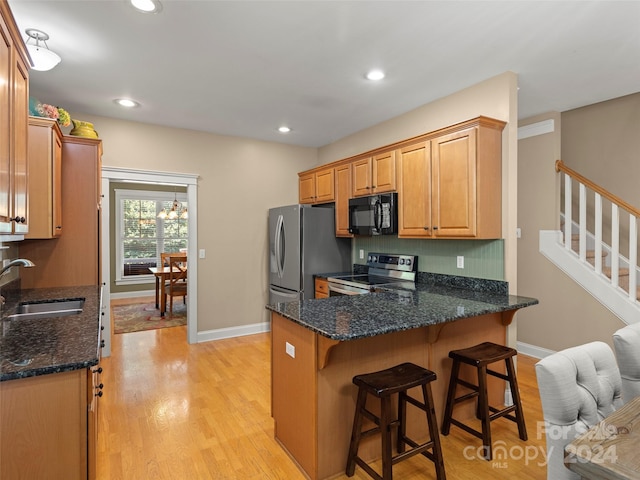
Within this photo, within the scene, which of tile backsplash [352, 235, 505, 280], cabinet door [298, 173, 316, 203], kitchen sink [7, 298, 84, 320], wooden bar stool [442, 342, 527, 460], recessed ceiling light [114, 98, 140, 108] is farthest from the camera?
cabinet door [298, 173, 316, 203]

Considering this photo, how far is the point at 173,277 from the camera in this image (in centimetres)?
589

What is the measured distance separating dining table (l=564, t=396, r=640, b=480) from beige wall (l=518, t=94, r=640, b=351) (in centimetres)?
278

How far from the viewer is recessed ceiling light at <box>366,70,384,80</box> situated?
9.28ft

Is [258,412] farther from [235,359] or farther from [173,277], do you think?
[173,277]

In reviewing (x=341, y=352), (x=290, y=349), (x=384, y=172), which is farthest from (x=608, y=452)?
(x=384, y=172)

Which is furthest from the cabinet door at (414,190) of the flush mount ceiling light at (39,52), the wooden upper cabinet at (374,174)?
the flush mount ceiling light at (39,52)

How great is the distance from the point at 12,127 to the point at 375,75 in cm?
238

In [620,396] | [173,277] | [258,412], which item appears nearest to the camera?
[620,396]

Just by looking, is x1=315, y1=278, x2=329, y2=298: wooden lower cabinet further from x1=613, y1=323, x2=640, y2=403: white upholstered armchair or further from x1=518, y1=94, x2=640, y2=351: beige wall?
x1=613, y1=323, x2=640, y2=403: white upholstered armchair

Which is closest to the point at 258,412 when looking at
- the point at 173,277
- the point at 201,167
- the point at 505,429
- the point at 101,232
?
the point at 505,429

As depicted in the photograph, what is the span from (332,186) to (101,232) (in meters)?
2.59

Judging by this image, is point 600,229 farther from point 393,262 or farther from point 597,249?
point 393,262

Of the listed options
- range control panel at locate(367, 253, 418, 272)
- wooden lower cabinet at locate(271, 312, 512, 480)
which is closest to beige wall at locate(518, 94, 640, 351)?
range control panel at locate(367, 253, 418, 272)

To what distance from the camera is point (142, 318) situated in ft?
18.9
